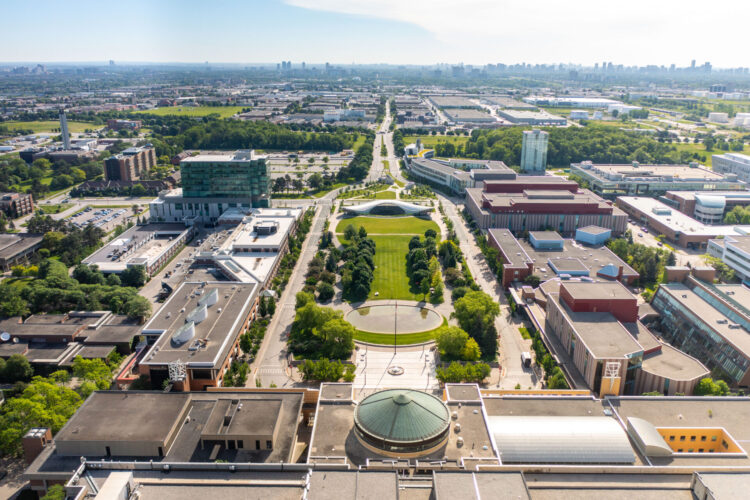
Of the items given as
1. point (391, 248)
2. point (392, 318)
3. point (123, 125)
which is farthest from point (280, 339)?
point (123, 125)

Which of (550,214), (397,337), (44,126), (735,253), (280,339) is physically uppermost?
(44,126)

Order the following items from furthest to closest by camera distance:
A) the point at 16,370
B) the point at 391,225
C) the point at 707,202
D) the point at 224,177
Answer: the point at 224,177, the point at 391,225, the point at 707,202, the point at 16,370

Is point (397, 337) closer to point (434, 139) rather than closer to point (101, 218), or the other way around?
point (101, 218)

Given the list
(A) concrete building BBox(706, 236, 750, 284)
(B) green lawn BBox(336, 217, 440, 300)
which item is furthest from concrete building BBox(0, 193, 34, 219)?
(A) concrete building BBox(706, 236, 750, 284)

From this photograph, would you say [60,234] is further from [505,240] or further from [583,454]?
[583,454]

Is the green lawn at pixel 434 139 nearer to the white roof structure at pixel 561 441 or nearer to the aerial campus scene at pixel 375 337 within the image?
the aerial campus scene at pixel 375 337

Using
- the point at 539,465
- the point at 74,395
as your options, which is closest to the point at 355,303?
the point at 74,395
